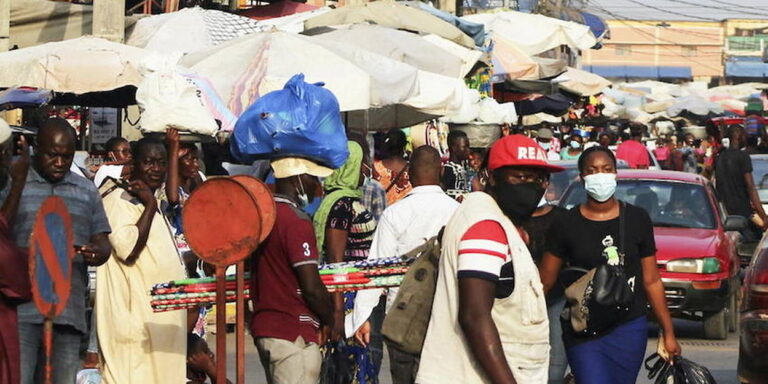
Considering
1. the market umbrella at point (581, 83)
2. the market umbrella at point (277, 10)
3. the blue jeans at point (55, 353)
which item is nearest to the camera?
the blue jeans at point (55, 353)

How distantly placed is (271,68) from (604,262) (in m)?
6.18

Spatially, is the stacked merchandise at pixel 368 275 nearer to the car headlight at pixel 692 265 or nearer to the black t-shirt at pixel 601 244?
the black t-shirt at pixel 601 244

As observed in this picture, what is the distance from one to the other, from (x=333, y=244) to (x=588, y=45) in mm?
21288

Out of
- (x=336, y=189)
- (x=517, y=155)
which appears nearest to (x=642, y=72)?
(x=336, y=189)

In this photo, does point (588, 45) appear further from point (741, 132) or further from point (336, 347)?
point (336, 347)

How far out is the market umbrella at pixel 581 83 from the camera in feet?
109

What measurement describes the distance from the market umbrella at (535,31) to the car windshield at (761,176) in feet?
24.5

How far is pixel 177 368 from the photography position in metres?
8.42

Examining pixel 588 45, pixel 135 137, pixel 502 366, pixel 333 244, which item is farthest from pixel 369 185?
pixel 588 45

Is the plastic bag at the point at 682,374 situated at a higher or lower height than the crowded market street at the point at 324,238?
lower

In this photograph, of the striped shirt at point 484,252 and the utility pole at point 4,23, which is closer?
the striped shirt at point 484,252

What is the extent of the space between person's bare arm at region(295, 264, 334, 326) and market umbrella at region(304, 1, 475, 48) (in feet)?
38.9

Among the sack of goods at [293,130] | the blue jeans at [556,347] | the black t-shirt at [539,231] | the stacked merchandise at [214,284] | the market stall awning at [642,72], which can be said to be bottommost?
the market stall awning at [642,72]

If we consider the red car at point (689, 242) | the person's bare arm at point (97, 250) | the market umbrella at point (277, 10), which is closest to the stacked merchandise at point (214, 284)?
the person's bare arm at point (97, 250)
